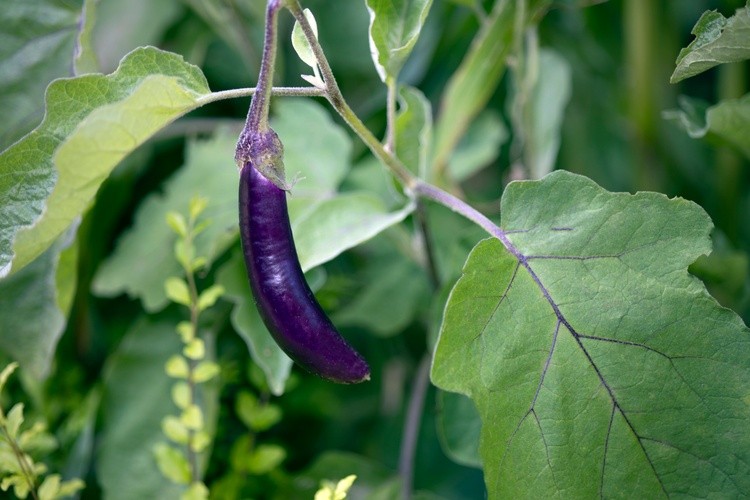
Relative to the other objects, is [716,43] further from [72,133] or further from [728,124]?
[72,133]

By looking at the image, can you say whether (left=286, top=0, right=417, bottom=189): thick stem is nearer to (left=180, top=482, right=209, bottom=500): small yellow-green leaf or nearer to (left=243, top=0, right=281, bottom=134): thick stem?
(left=243, top=0, right=281, bottom=134): thick stem

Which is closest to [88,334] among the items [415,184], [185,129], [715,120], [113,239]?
[113,239]

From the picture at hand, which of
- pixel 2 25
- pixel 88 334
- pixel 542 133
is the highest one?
pixel 2 25

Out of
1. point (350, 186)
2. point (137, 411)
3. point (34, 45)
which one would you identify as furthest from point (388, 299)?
point (34, 45)

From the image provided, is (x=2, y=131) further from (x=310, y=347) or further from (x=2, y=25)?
(x=310, y=347)

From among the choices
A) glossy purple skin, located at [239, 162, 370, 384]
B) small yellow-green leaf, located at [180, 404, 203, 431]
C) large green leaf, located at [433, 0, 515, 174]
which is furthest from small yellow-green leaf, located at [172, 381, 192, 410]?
large green leaf, located at [433, 0, 515, 174]
